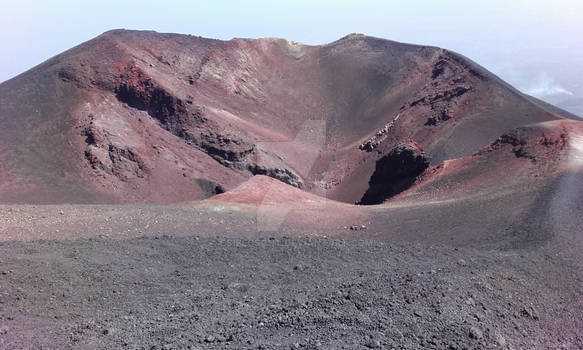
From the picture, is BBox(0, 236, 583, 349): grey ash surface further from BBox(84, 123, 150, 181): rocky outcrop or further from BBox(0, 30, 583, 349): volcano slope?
BBox(84, 123, 150, 181): rocky outcrop

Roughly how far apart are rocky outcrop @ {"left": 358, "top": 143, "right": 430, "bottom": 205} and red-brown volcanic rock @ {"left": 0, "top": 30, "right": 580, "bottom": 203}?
278 cm

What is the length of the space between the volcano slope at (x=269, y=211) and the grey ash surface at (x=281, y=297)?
0.04 metres

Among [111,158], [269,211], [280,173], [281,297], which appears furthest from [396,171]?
[281,297]

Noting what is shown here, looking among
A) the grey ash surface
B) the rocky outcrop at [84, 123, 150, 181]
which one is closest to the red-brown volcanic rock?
the rocky outcrop at [84, 123, 150, 181]

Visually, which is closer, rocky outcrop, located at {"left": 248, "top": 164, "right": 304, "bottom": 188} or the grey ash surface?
the grey ash surface

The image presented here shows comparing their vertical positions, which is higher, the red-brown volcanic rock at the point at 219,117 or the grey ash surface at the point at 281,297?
the red-brown volcanic rock at the point at 219,117

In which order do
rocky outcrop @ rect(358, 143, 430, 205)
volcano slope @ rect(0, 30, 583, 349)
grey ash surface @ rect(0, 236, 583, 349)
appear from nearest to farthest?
grey ash surface @ rect(0, 236, 583, 349) → volcano slope @ rect(0, 30, 583, 349) → rocky outcrop @ rect(358, 143, 430, 205)

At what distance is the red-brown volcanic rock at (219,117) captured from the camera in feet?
71.6

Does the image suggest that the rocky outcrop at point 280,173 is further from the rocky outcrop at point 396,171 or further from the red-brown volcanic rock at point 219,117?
the rocky outcrop at point 396,171

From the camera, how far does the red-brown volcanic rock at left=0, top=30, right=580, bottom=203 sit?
21812mm

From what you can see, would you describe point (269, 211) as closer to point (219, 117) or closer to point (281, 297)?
point (281, 297)

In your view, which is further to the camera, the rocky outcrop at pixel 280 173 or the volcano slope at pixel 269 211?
the rocky outcrop at pixel 280 173

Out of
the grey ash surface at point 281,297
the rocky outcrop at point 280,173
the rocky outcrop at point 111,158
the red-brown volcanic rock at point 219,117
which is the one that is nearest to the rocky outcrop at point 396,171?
the red-brown volcanic rock at point 219,117

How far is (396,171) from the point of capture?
2230 centimetres
